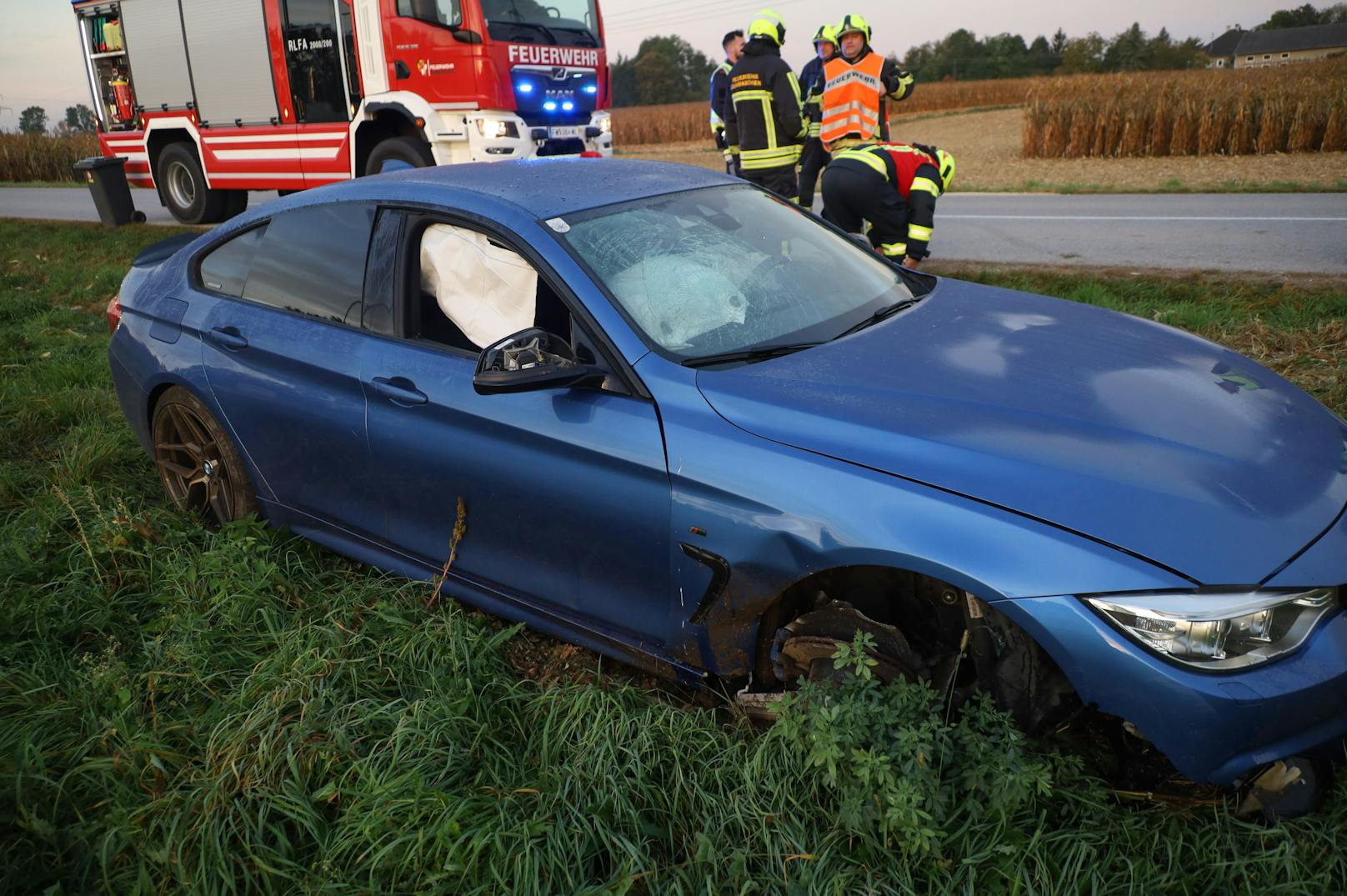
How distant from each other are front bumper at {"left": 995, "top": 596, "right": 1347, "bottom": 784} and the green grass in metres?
0.21

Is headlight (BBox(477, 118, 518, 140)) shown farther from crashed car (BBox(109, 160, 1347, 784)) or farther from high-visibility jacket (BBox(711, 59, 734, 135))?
crashed car (BBox(109, 160, 1347, 784))

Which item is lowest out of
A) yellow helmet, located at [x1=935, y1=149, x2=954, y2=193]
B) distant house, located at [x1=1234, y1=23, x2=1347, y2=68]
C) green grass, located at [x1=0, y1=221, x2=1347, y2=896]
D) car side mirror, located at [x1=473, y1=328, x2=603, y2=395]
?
green grass, located at [x1=0, y1=221, x2=1347, y2=896]

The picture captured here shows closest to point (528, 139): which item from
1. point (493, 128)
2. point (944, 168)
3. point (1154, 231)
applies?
point (493, 128)

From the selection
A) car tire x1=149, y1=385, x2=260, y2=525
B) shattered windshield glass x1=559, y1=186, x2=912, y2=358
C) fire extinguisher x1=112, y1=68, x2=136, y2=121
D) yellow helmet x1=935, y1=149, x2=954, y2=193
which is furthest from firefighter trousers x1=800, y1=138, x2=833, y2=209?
fire extinguisher x1=112, y1=68, x2=136, y2=121

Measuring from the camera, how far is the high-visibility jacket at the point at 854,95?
799 cm

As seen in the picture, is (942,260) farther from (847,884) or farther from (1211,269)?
(847,884)

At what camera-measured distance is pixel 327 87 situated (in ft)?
33.7

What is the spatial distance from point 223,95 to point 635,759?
1147 cm

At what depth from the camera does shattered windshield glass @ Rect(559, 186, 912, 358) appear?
8.89 feet

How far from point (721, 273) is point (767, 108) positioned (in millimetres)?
5721

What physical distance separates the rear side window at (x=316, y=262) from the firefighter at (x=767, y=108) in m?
5.34

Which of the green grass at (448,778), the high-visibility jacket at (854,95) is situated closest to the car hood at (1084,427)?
the green grass at (448,778)

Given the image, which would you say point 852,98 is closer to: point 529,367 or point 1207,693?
point 529,367

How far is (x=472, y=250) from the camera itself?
301 cm
